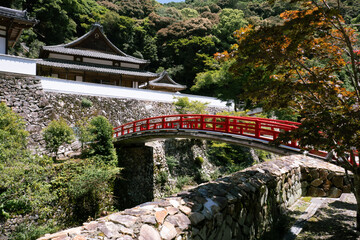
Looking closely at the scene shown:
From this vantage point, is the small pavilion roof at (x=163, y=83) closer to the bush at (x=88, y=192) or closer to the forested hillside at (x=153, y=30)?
the forested hillside at (x=153, y=30)

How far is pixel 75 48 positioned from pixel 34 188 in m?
17.2

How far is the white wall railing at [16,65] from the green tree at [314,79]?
1476 cm

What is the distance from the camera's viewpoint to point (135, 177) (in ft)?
49.2

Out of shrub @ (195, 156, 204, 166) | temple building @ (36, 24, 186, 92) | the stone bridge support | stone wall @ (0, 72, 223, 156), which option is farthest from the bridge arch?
temple building @ (36, 24, 186, 92)

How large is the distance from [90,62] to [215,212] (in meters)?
22.7

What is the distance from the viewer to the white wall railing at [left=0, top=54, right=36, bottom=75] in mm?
13617

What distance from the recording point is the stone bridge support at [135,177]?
560 inches

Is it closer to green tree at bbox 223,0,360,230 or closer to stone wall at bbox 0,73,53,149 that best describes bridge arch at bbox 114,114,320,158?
green tree at bbox 223,0,360,230

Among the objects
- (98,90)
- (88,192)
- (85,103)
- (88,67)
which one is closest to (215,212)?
(88,192)

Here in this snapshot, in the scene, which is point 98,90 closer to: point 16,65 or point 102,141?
point 16,65

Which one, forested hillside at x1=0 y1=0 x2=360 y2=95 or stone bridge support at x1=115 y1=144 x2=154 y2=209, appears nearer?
stone bridge support at x1=115 y1=144 x2=154 y2=209

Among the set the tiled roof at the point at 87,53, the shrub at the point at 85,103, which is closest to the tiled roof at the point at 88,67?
the tiled roof at the point at 87,53

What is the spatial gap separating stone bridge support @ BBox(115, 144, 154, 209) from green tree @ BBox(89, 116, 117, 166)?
62.8 inches

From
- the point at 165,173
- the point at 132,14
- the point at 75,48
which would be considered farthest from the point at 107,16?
the point at 165,173
